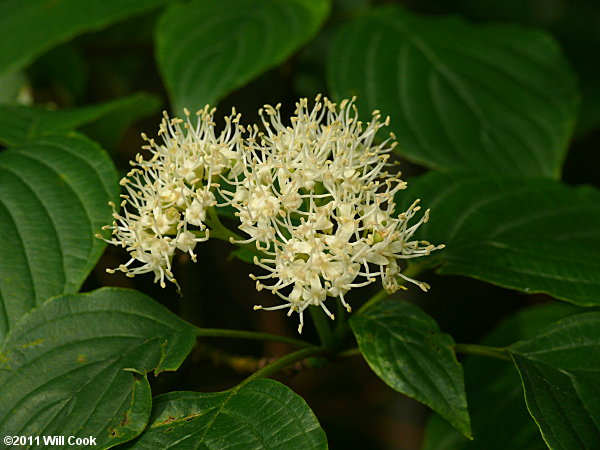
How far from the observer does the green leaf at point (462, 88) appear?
1216 millimetres

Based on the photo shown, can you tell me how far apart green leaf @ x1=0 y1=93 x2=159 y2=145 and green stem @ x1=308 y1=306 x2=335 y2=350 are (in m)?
0.59

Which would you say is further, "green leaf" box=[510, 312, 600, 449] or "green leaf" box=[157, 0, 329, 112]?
"green leaf" box=[157, 0, 329, 112]

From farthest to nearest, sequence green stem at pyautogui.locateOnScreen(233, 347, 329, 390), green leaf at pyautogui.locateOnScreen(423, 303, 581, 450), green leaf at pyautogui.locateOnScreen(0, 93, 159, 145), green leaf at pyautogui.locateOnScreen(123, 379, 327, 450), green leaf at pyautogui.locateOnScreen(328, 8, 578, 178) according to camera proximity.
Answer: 1. green leaf at pyautogui.locateOnScreen(328, 8, 578, 178)
2. green leaf at pyautogui.locateOnScreen(0, 93, 159, 145)
3. green leaf at pyautogui.locateOnScreen(423, 303, 581, 450)
4. green stem at pyautogui.locateOnScreen(233, 347, 329, 390)
5. green leaf at pyautogui.locateOnScreen(123, 379, 327, 450)

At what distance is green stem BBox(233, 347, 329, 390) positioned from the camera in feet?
2.42

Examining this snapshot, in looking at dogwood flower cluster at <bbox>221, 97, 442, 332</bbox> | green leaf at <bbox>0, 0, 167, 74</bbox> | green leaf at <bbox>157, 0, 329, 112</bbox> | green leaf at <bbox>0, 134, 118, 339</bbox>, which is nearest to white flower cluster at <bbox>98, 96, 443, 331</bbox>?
dogwood flower cluster at <bbox>221, 97, 442, 332</bbox>

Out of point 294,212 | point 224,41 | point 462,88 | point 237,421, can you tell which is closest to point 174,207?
point 294,212

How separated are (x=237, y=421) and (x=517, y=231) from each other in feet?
1.72

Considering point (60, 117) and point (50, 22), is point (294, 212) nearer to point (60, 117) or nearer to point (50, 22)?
point (60, 117)

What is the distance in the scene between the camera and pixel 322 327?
Result: 775mm

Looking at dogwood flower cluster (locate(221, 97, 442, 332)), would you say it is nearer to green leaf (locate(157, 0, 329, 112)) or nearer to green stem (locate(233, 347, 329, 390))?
green stem (locate(233, 347, 329, 390))

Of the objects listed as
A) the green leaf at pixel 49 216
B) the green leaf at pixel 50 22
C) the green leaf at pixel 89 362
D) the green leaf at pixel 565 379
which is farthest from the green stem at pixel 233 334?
the green leaf at pixel 50 22

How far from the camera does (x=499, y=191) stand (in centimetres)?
103

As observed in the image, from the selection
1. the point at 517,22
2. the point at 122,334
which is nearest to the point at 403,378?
the point at 122,334

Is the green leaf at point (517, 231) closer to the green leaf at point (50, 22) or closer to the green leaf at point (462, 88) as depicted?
the green leaf at point (462, 88)
